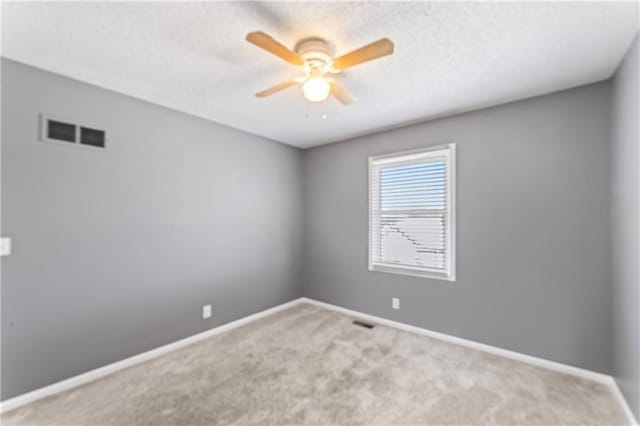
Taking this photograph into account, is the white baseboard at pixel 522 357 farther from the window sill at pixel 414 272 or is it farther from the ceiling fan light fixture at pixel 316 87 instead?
the ceiling fan light fixture at pixel 316 87

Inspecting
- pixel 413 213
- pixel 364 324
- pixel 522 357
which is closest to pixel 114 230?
pixel 364 324

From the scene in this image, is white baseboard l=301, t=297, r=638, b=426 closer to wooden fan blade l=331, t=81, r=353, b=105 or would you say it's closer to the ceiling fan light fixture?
wooden fan blade l=331, t=81, r=353, b=105

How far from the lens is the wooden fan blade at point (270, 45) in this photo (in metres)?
1.41

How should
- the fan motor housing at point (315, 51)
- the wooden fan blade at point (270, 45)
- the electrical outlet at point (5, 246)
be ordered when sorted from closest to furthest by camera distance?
the wooden fan blade at point (270, 45)
the fan motor housing at point (315, 51)
the electrical outlet at point (5, 246)

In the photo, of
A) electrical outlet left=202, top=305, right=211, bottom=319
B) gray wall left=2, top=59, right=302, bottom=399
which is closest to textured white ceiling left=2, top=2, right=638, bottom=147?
gray wall left=2, top=59, right=302, bottom=399

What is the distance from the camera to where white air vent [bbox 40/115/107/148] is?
2.14 metres

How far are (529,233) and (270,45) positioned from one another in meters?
2.70

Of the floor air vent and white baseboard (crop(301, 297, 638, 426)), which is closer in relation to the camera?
white baseboard (crop(301, 297, 638, 426))

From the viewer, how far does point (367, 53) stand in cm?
158

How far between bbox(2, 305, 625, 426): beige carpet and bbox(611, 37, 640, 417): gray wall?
1.12 feet

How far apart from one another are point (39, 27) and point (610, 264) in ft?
14.3

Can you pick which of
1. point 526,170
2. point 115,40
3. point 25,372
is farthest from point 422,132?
point 25,372

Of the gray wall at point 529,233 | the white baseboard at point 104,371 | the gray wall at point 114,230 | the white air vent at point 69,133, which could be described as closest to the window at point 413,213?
the gray wall at point 529,233

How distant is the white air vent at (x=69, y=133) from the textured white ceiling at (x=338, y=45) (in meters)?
0.39
